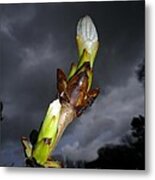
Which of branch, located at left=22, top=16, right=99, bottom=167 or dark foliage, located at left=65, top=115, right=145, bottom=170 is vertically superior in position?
branch, located at left=22, top=16, right=99, bottom=167

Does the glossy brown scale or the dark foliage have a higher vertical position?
the glossy brown scale

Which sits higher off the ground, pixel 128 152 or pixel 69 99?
pixel 69 99

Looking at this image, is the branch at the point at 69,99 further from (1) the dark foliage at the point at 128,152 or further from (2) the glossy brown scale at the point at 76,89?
(1) the dark foliage at the point at 128,152

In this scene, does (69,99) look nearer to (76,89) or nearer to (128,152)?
(76,89)

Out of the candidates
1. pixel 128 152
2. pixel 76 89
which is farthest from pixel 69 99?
pixel 128 152

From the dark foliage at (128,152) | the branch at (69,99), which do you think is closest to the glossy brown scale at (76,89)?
the branch at (69,99)

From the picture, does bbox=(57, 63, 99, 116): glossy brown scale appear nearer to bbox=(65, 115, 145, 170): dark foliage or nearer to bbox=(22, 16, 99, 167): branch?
bbox=(22, 16, 99, 167): branch

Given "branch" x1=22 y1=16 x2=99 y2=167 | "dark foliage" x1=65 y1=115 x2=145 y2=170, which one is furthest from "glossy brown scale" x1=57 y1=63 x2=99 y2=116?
"dark foliage" x1=65 y1=115 x2=145 y2=170

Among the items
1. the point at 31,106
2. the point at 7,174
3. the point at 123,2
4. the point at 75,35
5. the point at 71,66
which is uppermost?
the point at 123,2

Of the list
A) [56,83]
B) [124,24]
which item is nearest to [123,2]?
[124,24]

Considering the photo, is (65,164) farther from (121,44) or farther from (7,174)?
(121,44)

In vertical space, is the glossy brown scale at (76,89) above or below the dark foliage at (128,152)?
above
